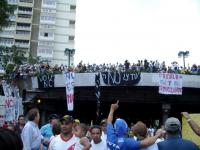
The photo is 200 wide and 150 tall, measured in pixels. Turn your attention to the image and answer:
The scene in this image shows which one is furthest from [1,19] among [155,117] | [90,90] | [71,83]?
[155,117]

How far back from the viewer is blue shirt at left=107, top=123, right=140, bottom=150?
5.91 meters

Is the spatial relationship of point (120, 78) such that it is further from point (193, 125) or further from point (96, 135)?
point (193, 125)

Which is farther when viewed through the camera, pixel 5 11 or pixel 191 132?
pixel 5 11

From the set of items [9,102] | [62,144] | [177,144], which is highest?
[177,144]

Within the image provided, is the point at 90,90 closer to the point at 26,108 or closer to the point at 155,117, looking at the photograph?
the point at 26,108

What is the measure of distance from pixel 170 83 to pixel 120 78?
1067cm

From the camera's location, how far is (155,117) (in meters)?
51.8

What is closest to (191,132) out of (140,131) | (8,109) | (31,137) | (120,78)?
(31,137)

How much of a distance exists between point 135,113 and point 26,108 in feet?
45.3

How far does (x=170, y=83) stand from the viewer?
2808 centimetres

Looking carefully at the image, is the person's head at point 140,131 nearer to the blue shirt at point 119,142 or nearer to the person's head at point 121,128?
the blue shirt at point 119,142

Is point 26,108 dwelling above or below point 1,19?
below

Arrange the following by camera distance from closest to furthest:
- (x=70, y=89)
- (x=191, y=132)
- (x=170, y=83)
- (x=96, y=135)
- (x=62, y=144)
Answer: (x=62, y=144)
(x=96, y=135)
(x=191, y=132)
(x=70, y=89)
(x=170, y=83)

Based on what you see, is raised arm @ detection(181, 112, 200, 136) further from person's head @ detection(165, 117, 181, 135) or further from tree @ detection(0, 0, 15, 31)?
tree @ detection(0, 0, 15, 31)
